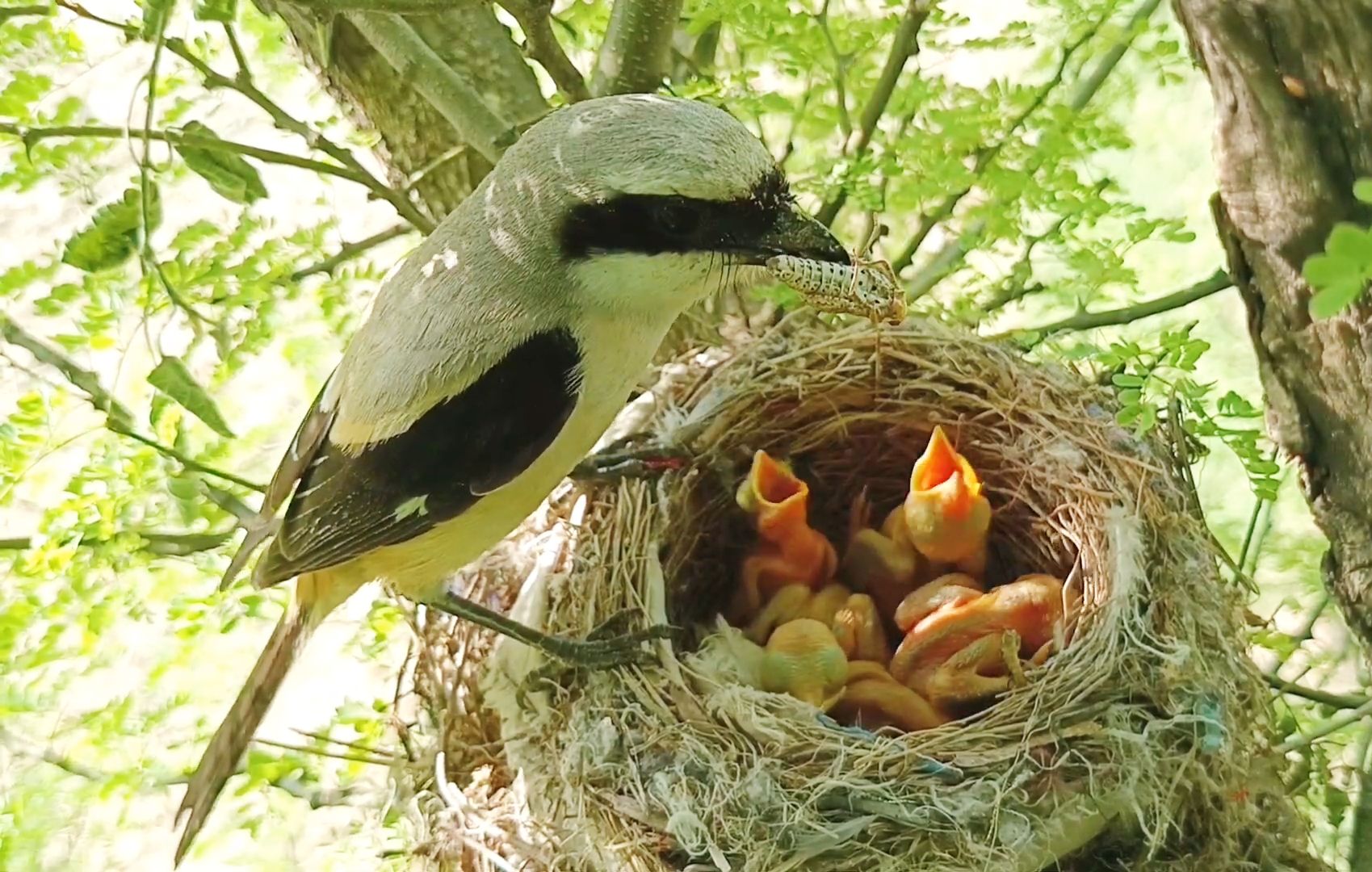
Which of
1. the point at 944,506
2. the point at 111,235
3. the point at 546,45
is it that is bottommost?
the point at 944,506

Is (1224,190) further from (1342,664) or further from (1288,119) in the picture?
(1342,664)

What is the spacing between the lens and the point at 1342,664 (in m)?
2.11

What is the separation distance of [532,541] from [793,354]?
1.66 feet

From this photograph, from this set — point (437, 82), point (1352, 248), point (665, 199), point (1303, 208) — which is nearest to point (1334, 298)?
point (1352, 248)

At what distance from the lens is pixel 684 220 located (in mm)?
1375

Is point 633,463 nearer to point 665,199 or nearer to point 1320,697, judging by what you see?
point 665,199

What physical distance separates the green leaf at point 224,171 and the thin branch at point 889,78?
30.9 inches

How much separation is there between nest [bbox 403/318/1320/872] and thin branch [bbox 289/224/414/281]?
51cm

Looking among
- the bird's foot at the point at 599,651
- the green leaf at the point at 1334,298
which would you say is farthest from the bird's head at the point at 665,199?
the green leaf at the point at 1334,298

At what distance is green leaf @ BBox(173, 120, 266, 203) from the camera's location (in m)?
1.53

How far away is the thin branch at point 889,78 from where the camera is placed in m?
1.63

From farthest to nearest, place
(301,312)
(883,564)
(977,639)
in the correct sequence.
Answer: (301,312), (883,564), (977,639)

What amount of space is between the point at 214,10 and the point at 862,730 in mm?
1192

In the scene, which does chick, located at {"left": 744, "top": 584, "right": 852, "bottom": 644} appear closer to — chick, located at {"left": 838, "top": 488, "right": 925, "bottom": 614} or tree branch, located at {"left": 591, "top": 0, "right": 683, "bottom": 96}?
chick, located at {"left": 838, "top": 488, "right": 925, "bottom": 614}
